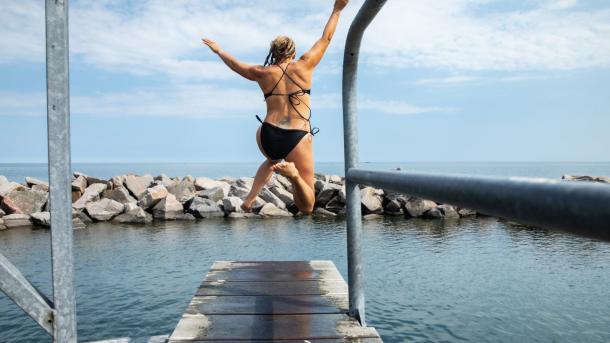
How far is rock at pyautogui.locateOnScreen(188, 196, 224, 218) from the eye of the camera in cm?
1948

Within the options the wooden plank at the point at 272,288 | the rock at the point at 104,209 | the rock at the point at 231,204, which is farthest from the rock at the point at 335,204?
the wooden plank at the point at 272,288

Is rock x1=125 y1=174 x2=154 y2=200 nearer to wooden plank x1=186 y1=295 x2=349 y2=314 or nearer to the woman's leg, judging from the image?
the woman's leg

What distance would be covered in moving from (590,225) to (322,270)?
378 cm

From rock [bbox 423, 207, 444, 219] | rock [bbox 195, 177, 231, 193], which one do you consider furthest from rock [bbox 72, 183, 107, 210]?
rock [bbox 423, 207, 444, 219]

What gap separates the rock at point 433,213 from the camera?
20.2 metres

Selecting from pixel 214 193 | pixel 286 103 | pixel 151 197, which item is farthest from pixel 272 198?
pixel 286 103

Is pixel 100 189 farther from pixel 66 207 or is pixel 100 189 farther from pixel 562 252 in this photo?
pixel 66 207

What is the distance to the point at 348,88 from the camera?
2717mm

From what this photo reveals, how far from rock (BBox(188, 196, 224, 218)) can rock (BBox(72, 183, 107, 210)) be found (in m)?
4.13

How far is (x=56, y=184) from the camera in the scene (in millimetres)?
1412

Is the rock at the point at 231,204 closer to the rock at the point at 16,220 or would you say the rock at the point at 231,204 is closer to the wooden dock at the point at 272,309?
the rock at the point at 16,220

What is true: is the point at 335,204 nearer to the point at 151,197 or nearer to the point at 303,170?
the point at 151,197

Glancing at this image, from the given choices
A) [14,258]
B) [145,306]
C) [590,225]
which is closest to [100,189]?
[14,258]

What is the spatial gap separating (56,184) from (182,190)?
20759mm
